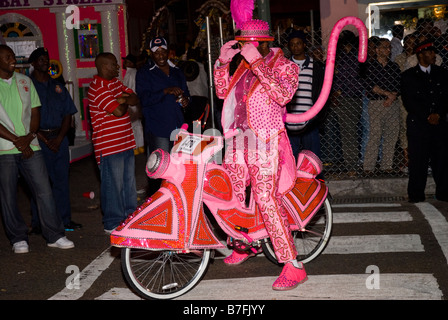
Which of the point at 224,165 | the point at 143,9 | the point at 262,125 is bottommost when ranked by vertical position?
the point at 224,165

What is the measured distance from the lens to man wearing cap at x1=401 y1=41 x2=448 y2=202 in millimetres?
8672

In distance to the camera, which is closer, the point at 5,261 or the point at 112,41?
the point at 5,261

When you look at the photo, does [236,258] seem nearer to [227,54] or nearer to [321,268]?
[321,268]

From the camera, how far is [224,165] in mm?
5766

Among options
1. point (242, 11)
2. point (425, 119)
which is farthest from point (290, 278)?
point (425, 119)

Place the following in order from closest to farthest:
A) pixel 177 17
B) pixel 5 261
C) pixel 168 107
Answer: pixel 5 261
pixel 168 107
pixel 177 17

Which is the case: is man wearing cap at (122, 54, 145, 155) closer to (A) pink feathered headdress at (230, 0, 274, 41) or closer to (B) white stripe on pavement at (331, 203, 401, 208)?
(B) white stripe on pavement at (331, 203, 401, 208)

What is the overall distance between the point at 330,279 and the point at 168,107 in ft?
10.8

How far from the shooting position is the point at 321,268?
19.9 feet

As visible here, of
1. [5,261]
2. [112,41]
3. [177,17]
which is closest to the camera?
[5,261]

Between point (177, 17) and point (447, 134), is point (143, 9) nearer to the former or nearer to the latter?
point (177, 17)

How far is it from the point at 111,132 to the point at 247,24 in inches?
114
